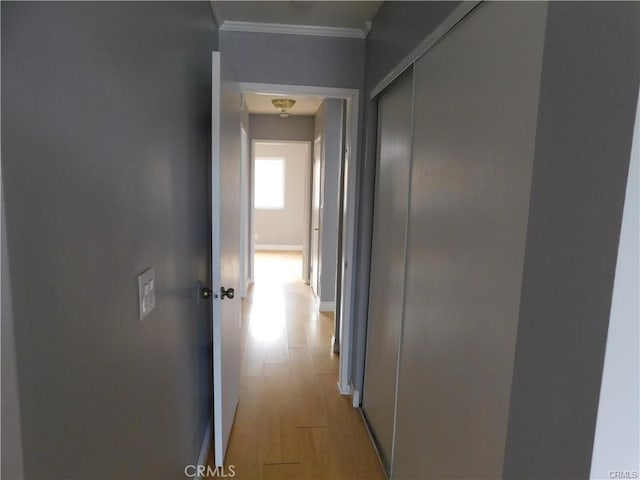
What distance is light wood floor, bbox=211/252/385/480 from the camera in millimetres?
2023

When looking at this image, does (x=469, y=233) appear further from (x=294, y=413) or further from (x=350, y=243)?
(x=294, y=413)

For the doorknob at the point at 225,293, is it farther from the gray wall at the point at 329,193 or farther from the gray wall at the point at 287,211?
the gray wall at the point at 287,211

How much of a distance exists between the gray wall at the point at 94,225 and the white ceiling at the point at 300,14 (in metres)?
0.85

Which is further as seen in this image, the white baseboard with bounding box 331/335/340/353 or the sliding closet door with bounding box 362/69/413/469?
the white baseboard with bounding box 331/335/340/353

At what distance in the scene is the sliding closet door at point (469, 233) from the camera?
93 centimetres

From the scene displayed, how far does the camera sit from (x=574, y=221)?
2.63ft

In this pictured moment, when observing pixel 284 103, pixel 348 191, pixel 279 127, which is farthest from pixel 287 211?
pixel 348 191

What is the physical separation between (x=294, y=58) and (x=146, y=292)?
192cm

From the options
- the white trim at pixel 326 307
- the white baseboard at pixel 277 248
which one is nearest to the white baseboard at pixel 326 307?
the white trim at pixel 326 307

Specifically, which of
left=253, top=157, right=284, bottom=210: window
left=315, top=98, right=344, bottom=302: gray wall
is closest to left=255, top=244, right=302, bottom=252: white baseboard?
left=253, top=157, right=284, bottom=210: window

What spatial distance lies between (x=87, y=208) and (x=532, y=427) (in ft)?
3.47

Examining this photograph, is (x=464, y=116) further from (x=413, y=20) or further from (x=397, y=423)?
(x=397, y=423)

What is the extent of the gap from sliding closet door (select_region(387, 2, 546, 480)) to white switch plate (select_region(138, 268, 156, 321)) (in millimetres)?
913

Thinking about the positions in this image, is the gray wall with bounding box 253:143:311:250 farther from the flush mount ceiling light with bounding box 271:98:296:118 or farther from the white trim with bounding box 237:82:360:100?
the white trim with bounding box 237:82:360:100
